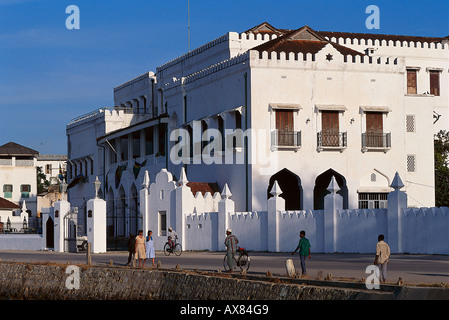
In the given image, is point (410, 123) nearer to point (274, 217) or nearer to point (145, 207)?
point (274, 217)

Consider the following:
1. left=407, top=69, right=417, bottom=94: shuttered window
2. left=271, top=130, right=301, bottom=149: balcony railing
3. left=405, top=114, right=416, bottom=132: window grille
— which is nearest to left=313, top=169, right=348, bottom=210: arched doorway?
left=271, top=130, right=301, bottom=149: balcony railing

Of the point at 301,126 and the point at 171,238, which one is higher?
the point at 301,126

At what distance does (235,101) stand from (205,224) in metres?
6.31

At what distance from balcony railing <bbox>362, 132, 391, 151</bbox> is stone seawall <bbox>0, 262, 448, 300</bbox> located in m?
17.9

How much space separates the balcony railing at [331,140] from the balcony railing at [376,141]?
97 centimetres

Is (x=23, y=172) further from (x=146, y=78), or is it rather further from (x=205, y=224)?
(x=205, y=224)

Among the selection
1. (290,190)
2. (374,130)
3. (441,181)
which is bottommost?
(290,190)

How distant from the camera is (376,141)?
46.1m

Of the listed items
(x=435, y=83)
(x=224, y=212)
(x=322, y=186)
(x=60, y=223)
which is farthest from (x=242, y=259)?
(x=435, y=83)

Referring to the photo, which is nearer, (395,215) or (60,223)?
(395,215)

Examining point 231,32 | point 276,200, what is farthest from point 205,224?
point 231,32

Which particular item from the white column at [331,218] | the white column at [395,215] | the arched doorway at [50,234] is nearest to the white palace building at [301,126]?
the arched doorway at [50,234]

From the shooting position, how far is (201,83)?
1960 inches

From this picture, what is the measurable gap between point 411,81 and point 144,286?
1260 inches
